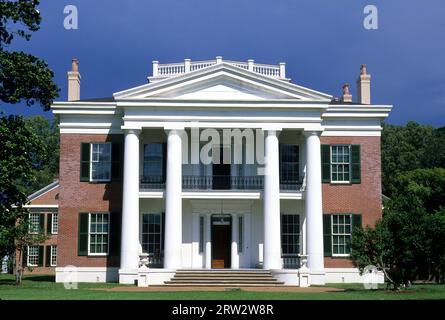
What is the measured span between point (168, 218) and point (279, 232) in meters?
5.48

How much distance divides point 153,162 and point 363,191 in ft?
37.2

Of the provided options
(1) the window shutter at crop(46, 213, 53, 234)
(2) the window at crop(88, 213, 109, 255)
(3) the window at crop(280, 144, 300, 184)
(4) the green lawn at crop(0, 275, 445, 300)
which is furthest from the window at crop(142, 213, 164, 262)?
(1) the window shutter at crop(46, 213, 53, 234)

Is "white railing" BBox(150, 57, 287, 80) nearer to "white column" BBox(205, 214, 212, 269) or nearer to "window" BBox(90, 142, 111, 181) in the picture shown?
"window" BBox(90, 142, 111, 181)

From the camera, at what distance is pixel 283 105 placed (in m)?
32.0

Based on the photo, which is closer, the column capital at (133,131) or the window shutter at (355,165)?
the column capital at (133,131)

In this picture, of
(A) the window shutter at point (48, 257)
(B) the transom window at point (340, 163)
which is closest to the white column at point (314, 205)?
(B) the transom window at point (340, 163)

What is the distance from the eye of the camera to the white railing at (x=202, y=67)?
117 ft

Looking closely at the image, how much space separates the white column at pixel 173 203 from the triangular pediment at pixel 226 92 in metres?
2.13

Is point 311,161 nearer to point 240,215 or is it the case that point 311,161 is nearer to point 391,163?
point 240,215

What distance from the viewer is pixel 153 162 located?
112ft

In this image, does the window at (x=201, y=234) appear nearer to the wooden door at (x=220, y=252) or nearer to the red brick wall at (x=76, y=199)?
the wooden door at (x=220, y=252)

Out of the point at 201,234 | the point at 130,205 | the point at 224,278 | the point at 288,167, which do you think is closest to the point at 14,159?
the point at 130,205

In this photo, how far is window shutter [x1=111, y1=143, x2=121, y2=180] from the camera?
3334cm
